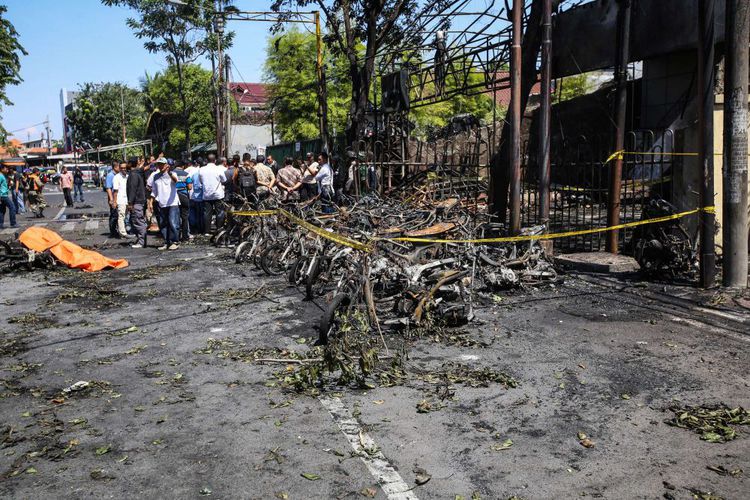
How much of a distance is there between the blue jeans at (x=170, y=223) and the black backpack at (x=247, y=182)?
1615mm

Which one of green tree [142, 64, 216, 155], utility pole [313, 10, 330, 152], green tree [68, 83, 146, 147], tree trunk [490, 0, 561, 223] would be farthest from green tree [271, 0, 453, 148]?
green tree [68, 83, 146, 147]

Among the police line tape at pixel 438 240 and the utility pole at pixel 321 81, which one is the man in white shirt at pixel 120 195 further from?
the utility pole at pixel 321 81

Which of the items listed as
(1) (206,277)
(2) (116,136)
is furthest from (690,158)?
(2) (116,136)

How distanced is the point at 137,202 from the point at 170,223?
3.84 feet

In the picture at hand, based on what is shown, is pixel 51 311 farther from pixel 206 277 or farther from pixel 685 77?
pixel 685 77

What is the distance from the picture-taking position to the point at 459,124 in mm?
29312

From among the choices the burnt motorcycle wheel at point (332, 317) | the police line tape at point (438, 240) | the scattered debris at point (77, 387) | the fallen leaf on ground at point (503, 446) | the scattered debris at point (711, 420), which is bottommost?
the fallen leaf on ground at point (503, 446)

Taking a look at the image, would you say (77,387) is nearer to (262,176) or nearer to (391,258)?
(391,258)

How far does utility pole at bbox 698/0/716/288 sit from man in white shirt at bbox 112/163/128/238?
13.2 metres

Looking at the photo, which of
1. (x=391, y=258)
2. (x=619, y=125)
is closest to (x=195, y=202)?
(x=391, y=258)

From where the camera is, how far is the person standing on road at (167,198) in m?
14.1

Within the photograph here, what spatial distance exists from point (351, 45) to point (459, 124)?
10557 millimetres

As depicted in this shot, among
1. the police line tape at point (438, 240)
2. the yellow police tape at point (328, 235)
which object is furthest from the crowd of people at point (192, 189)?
the yellow police tape at point (328, 235)

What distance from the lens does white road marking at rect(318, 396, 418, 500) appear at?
12.4 feet
